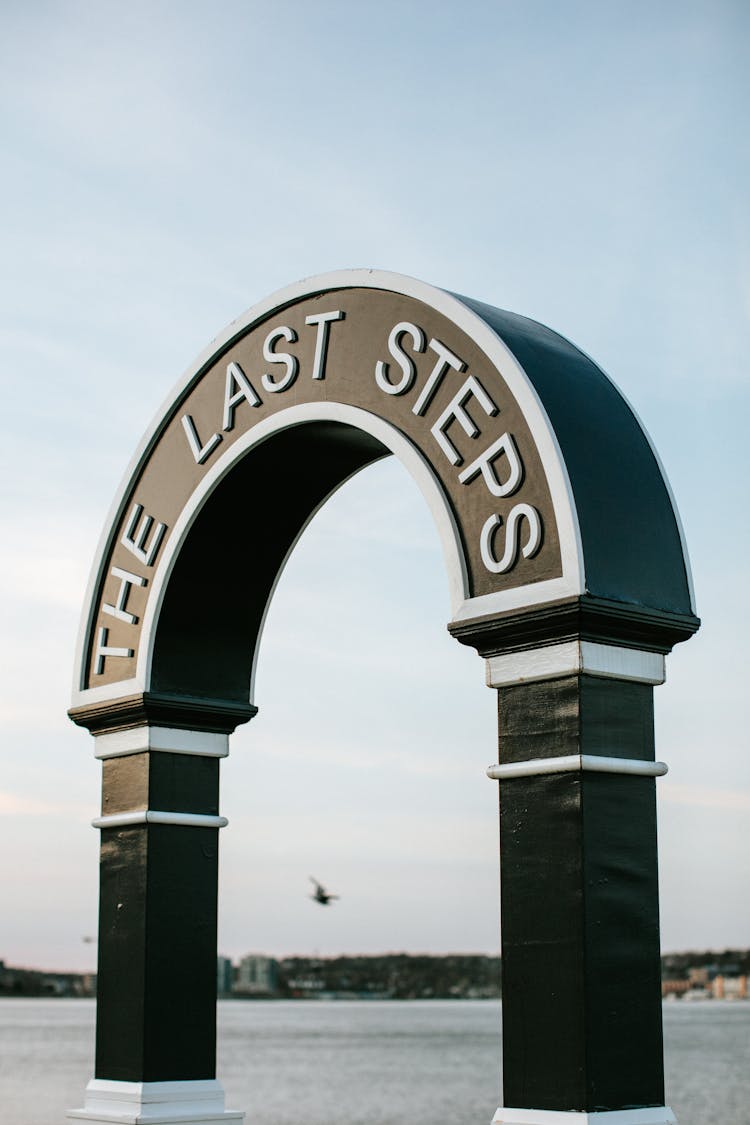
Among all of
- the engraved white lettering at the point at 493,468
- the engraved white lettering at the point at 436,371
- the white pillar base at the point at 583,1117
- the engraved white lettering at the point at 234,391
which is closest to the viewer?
the white pillar base at the point at 583,1117

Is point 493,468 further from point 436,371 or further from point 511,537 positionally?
point 436,371

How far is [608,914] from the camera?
6.12 m

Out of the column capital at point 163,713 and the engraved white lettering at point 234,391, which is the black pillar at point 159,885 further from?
the engraved white lettering at point 234,391

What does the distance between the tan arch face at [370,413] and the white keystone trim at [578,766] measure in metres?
0.64

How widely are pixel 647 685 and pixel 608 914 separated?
2.77 ft

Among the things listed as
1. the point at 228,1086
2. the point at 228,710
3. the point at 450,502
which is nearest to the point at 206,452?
the point at 228,710

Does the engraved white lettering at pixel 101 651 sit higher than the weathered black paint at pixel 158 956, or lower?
higher

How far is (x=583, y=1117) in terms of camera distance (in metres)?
5.92

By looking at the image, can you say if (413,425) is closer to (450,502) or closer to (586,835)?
(450,502)

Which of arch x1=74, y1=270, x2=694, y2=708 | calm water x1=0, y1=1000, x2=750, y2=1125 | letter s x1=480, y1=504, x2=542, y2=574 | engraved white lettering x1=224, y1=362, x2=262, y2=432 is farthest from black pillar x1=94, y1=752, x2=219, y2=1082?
calm water x1=0, y1=1000, x2=750, y2=1125

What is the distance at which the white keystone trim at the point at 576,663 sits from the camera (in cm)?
621

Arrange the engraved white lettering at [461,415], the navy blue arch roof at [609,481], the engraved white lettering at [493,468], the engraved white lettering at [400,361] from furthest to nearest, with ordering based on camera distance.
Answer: the engraved white lettering at [400,361] → the engraved white lettering at [461,415] → the engraved white lettering at [493,468] → the navy blue arch roof at [609,481]

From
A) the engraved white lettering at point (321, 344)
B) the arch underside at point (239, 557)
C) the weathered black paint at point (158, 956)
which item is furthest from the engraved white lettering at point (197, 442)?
the weathered black paint at point (158, 956)

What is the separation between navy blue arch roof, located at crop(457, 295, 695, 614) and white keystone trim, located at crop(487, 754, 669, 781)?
1.85 ft
